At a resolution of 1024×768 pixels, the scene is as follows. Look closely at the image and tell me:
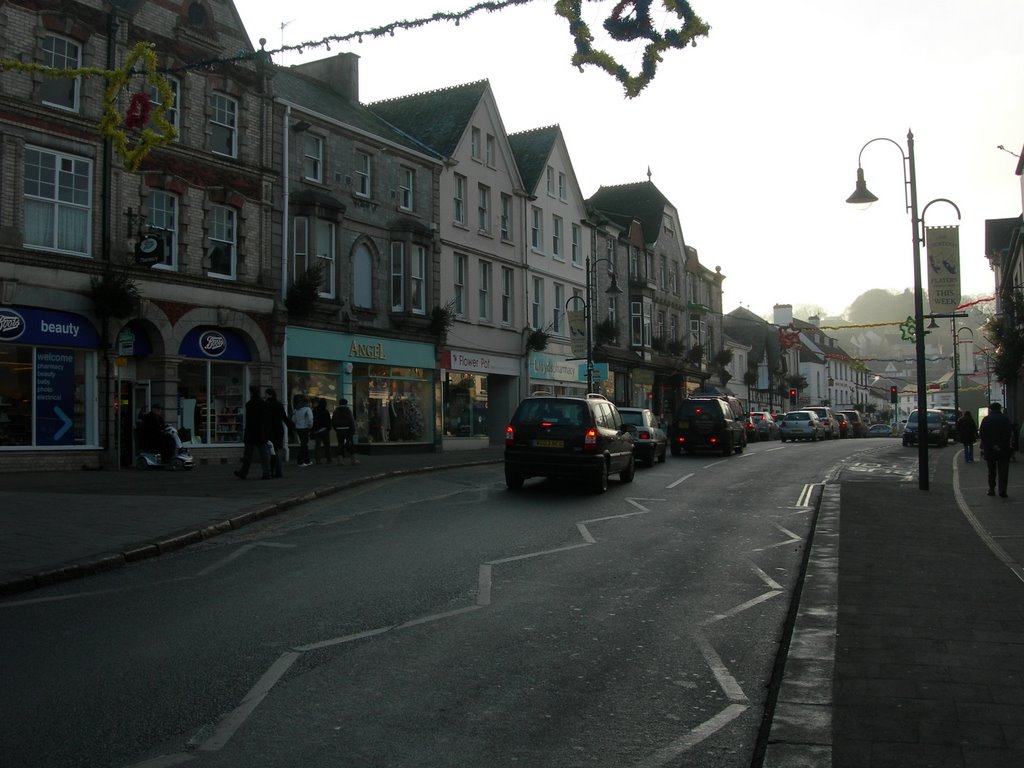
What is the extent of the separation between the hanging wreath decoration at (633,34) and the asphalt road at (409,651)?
4.71 metres

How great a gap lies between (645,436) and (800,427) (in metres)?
26.3

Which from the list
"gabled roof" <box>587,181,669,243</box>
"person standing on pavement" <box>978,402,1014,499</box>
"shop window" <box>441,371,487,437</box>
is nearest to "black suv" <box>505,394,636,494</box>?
"person standing on pavement" <box>978,402,1014,499</box>

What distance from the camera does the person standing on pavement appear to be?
59.8 ft

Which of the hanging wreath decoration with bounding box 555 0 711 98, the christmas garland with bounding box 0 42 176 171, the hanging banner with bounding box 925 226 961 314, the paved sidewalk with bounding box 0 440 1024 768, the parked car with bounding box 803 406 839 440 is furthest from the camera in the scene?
the parked car with bounding box 803 406 839 440

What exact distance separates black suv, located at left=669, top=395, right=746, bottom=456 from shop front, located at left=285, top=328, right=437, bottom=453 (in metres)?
8.58

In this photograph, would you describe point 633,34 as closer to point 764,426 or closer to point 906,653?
point 906,653

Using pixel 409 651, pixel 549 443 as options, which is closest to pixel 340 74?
pixel 549 443

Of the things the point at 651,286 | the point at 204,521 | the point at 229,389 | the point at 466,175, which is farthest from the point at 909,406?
the point at 204,521

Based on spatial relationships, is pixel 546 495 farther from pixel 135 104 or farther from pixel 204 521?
pixel 135 104

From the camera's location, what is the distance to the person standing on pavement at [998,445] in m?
18.2

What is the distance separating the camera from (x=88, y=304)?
22000 mm

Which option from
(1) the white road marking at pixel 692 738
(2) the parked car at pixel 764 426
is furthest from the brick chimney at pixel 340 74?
(1) the white road marking at pixel 692 738

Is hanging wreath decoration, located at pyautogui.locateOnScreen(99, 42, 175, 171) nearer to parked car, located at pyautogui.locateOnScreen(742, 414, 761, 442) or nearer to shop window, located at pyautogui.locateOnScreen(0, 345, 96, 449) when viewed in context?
shop window, located at pyautogui.locateOnScreen(0, 345, 96, 449)

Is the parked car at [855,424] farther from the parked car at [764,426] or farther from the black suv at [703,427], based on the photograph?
the black suv at [703,427]
